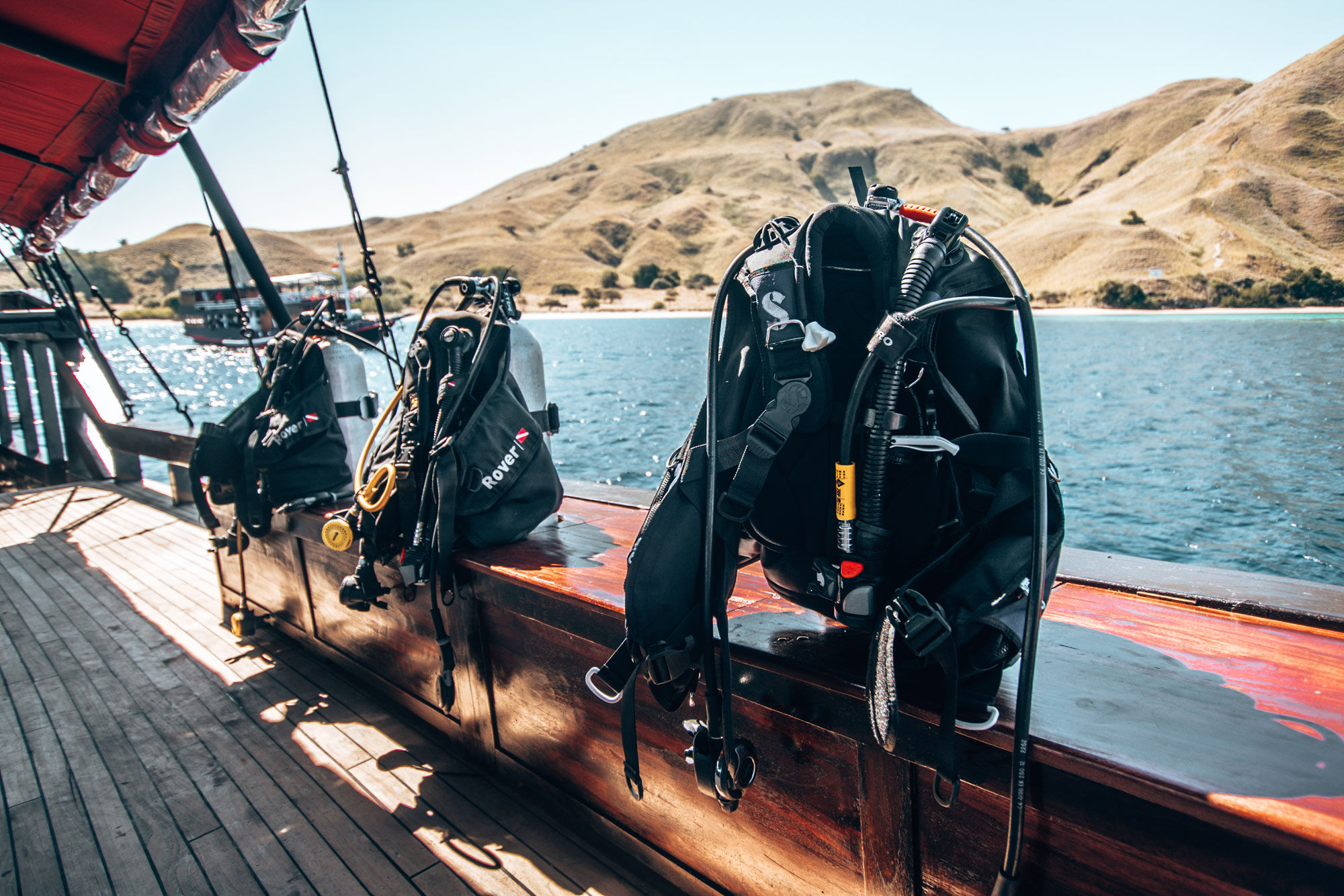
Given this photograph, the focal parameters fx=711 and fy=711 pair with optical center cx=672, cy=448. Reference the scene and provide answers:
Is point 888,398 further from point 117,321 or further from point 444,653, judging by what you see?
point 117,321

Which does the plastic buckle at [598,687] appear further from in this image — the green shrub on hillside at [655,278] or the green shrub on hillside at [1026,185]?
the green shrub on hillside at [1026,185]

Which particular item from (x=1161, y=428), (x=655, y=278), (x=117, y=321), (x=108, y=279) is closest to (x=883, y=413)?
(x=117, y=321)

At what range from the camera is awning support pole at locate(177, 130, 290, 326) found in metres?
3.92

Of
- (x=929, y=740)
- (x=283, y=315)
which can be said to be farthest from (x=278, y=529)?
(x=929, y=740)

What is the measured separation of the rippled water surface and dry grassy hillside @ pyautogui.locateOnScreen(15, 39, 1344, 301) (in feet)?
28.6

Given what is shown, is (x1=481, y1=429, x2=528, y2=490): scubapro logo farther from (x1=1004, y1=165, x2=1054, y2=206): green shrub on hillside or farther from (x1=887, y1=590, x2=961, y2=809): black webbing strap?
(x1=1004, y1=165, x2=1054, y2=206): green shrub on hillside

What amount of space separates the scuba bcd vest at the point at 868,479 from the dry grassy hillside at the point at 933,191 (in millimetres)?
17294

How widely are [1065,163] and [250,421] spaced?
127m

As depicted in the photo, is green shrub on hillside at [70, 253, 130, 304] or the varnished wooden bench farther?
green shrub on hillside at [70, 253, 130, 304]

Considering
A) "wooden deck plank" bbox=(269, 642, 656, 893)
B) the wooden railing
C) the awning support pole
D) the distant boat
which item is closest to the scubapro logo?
"wooden deck plank" bbox=(269, 642, 656, 893)

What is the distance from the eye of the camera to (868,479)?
1153 millimetres

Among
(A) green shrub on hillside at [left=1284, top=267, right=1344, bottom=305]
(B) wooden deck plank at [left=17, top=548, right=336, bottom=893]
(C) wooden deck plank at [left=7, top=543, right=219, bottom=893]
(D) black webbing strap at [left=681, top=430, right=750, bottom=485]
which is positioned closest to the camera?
(D) black webbing strap at [left=681, top=430, right=750, bottom=485]

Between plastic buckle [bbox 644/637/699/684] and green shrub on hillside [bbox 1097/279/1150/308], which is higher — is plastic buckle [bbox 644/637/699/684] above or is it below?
above

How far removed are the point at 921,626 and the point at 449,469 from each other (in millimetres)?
1565
